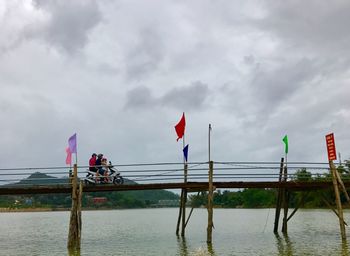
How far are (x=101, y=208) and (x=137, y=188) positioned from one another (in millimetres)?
107982

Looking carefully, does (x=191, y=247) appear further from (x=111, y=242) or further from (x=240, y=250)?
(x=111, y=242)

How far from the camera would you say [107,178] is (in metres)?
23.0

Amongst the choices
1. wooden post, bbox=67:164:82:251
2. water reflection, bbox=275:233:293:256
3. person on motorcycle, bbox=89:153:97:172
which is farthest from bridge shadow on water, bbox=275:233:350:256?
person on motorcycle, bbox=89:153:97:172

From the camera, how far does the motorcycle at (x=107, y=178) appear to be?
74.3 ft

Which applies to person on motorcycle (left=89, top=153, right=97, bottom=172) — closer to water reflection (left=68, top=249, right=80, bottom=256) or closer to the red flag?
water reflection (left=68, top=249, right=80, bottom=256)

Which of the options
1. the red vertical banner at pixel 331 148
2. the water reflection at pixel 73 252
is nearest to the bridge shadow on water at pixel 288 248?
the red vertical banner at pixel 331 148

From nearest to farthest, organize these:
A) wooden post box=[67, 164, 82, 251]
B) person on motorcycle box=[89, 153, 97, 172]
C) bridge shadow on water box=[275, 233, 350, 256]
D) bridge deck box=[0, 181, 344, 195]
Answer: bridge shadow on water box=[275, 233, 350, 256], wooden post box=[67, 164, 82, 251], bridge deck box=[0, 181, 344, 195], person on motorcycle box=[89, 153, 97, 172]

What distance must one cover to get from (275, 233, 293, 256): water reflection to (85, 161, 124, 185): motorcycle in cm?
854

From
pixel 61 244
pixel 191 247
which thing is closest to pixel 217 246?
pixel 191 247

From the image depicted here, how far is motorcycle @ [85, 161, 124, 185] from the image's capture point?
22641 millimetres

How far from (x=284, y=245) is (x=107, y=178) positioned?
9315 millimetres

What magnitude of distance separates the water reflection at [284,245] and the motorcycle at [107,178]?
8540 millimetres

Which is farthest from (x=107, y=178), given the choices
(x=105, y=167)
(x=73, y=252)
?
(x=73, y=252)

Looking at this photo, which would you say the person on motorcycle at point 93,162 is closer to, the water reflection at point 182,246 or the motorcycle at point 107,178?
the motorcycle at point 107,178
